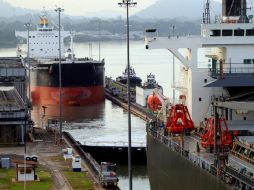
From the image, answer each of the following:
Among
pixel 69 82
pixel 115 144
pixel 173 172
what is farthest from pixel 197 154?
pixel 69 82

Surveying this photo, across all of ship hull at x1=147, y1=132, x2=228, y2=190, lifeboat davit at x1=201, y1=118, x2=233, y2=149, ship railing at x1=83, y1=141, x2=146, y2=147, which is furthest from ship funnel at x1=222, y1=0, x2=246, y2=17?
ship railing at x1=83, y1=141, x2=146, y2=147

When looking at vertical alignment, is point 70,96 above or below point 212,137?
below

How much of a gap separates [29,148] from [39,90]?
39.8 m

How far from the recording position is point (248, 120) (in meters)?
31.7

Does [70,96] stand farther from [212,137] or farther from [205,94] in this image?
[212,137]

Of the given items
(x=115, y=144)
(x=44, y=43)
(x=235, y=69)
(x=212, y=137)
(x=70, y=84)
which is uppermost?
(x=44, y=43)

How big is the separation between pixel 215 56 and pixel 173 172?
6.01 meters

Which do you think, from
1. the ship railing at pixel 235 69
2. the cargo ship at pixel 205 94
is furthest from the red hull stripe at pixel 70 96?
the ship railing at pixel 235 69

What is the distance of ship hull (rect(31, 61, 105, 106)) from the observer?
82.4 metres

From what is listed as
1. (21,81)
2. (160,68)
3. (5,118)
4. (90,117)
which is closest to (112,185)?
(5,118)

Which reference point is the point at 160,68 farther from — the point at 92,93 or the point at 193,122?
the point at 193,122

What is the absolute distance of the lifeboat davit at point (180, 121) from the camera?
32969mm

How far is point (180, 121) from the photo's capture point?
112 feet

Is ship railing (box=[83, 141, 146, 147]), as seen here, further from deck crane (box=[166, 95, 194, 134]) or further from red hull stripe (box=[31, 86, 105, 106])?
red hull stripe (box=[31, 86, 105, 106])
